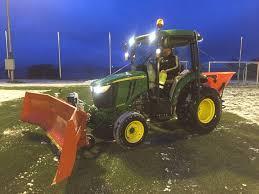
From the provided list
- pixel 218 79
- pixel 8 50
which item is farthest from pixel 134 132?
pixel 8 50

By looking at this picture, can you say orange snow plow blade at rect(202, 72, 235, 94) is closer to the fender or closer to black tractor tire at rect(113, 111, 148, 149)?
the fender

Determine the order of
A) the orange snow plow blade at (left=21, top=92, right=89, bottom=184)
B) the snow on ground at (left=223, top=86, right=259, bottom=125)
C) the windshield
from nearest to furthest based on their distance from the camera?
the orange snow plow blade at (left=21, top=92, right=89, bottom=184)
the windshield
the snow on ground at (left=223, top=86, right=259, bottom=125)

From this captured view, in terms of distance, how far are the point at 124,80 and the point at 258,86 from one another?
46.1ft

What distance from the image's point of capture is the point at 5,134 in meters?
7.51

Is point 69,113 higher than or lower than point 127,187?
higher

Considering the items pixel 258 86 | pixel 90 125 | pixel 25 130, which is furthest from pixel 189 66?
pixel 258 86

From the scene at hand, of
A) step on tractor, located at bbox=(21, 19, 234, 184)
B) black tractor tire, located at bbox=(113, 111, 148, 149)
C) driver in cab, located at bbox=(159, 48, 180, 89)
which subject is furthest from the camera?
driver in cab, located at bbox=(159, 48, 180, 89)

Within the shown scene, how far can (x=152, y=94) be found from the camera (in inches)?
274

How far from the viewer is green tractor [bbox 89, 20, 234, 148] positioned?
6.41 meters

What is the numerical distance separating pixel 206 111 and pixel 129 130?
2079mm

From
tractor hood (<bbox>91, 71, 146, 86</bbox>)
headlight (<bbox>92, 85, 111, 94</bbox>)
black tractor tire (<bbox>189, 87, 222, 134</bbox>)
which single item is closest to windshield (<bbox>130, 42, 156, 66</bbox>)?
tractor hood (<bbox>91, 71, 146, 86</bbox>)

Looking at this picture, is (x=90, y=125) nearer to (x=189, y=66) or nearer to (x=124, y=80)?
(x=124, y=80)

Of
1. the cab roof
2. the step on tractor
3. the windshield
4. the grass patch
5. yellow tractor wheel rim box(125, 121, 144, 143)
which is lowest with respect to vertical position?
the grass patch

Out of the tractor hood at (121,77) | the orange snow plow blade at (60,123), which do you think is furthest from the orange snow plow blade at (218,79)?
the orange snow plow blade at (60,123)
